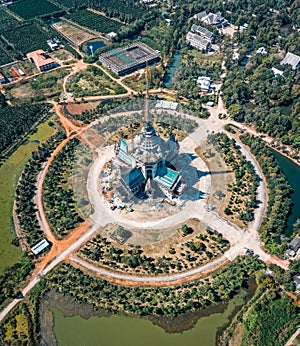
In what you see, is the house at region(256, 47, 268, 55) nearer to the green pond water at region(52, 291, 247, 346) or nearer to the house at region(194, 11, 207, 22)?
the house at region(194, 11, 207, 22)

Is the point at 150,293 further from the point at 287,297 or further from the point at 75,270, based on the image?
the point at 287,297

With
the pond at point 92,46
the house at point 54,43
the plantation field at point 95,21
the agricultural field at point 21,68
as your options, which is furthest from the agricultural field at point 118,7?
the agricultural field at point 21,68

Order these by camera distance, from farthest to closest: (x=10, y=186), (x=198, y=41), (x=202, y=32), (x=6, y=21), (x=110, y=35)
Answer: (x=6, y=21), (x=110, y=35), (x=202, y=32), (x=198, y=41), (x=10, y=186)

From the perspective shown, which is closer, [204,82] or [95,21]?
[204,82]

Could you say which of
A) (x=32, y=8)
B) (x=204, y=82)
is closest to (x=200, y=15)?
(x=204, y=82)

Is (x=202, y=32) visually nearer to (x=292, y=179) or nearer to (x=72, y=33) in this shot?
(x=72, y=33)

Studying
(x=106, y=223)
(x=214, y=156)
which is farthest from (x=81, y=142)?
(x=214, y=156)
